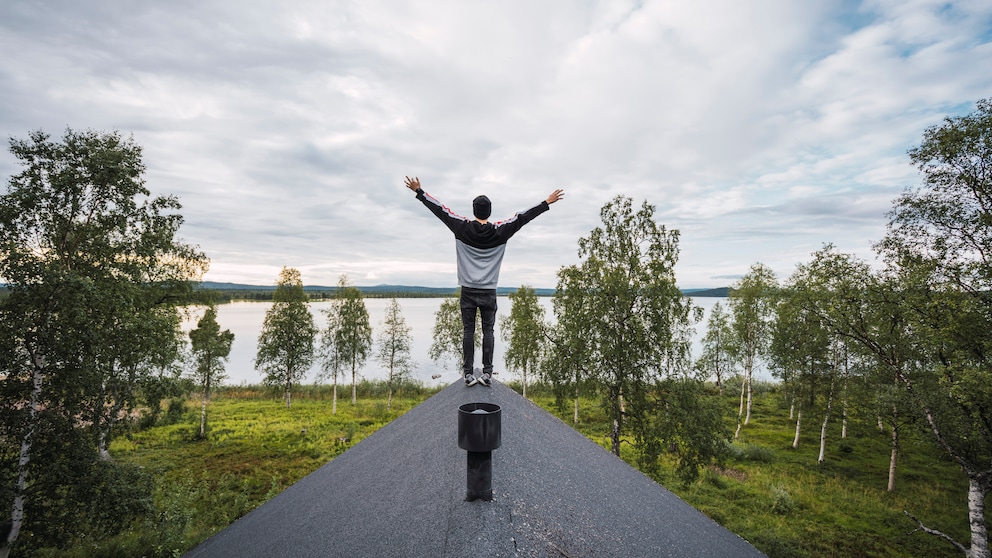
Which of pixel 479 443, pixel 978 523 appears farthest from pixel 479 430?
pixel 978 523

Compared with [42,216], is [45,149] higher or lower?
higher

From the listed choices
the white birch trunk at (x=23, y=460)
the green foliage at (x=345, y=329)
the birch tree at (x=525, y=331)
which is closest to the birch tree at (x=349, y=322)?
the green foliage at (x=345, y=329)

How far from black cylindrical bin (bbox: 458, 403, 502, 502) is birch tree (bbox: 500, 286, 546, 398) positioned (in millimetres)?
27109

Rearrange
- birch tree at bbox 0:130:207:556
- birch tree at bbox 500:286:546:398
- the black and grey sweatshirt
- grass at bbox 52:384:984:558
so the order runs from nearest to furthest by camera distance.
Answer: the black and grey sweatshirt < birch tree at bbox 0:130:207:556 < grass at bbox 52:384:984:558 < birch tree at bbox 500:286:546:398

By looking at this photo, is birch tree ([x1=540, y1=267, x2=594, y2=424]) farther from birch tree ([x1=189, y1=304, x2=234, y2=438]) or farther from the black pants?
birch tree ([x1=189, y1=304, x2=234, y2=438])

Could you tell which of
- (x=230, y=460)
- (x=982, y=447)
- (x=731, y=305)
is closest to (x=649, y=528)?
(x=982, y=447)

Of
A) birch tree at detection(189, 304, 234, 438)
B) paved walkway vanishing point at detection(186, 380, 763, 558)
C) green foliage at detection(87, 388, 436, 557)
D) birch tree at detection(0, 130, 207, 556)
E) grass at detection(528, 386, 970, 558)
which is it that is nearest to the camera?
paved walkway vanishing point at detection(186, 380, 763, 558)

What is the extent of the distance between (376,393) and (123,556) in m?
36.6

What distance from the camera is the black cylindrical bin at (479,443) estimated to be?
233 centimetres

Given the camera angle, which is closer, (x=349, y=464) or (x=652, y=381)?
(x=349, y=464)

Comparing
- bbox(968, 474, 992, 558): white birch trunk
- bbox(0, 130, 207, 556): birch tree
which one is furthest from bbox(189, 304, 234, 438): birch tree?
bbox(968, 474, 992, 558): white birch trunk

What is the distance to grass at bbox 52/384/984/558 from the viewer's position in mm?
15219

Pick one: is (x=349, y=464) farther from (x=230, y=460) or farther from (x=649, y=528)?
(x=230, y=460)

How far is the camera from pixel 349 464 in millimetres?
5008
